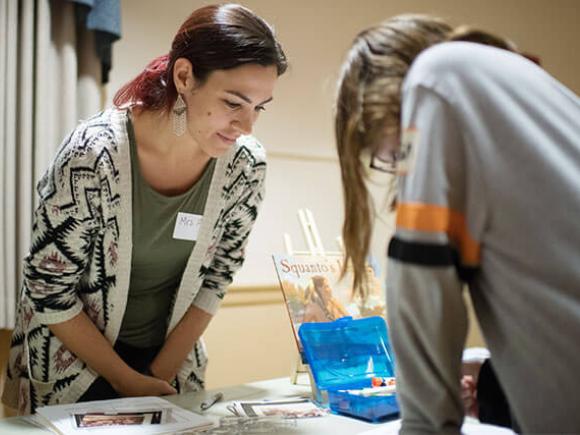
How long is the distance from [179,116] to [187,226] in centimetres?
25

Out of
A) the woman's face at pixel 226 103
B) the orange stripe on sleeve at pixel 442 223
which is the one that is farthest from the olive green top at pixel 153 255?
the orange stripe on sleeve at pixel 442 223

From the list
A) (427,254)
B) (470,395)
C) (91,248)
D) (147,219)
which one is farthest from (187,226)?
(427,254)

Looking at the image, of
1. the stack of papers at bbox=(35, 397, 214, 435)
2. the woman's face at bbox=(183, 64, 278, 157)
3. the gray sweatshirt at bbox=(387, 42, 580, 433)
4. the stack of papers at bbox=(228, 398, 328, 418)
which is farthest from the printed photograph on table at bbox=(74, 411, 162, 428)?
the gray sweatshirt at bbox=(387, 42, 580, 433)

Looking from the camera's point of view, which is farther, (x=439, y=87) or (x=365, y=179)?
(x=365, y=179)

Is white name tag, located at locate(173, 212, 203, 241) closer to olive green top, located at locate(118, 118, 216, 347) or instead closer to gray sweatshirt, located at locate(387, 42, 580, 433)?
olive green top, located at locate(118, 118, 216, 347)

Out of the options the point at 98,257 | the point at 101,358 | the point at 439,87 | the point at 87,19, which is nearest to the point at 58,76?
the point at 87,19

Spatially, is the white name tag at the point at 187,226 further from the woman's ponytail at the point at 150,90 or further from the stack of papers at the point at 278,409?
the stack of papers at the point at 278,409

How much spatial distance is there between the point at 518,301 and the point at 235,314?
2.16 meters

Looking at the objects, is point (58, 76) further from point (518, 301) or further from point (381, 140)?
point (518, 301)

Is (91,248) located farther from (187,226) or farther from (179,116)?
(179,116)

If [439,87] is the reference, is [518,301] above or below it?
below

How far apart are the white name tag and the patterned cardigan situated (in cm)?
2

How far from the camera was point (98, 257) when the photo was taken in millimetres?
1410

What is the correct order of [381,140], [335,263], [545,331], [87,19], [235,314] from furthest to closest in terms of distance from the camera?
[235,314]
[87,19]
[335,263]
[381,140]
[545,331]
